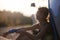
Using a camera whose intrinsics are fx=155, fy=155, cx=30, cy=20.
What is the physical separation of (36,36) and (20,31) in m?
0.13

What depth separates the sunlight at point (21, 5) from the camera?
1284 mm

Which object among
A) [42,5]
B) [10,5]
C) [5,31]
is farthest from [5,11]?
[42,5]

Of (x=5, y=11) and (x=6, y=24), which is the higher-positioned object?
(x=5, y=11)

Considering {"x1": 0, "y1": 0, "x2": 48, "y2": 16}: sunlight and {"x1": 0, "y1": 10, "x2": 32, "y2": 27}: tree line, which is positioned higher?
{"x1": 0, "y1": 0, "x2": 48, "y2": 16}: sunlight

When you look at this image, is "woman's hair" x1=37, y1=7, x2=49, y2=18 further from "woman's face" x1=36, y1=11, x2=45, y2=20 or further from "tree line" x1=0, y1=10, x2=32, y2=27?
"tree line" x1=0, y1=10, x2=32, y2=27

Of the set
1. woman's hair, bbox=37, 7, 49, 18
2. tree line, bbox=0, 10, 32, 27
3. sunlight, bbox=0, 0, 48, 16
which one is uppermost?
sunlight, bbox=0, 0, 48, 16

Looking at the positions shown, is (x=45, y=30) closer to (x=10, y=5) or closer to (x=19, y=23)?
(x=19, y=23)

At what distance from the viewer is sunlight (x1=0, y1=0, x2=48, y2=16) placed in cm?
128

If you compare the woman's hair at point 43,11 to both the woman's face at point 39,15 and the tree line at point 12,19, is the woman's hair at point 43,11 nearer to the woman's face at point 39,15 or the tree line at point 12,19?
the woman's face at point 39,15

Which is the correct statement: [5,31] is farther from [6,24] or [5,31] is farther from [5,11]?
[5,11]

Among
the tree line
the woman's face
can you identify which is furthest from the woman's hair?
the tree line

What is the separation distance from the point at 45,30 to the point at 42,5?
0.69 ft

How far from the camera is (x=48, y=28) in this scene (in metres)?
1.24

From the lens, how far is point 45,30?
123 cm
